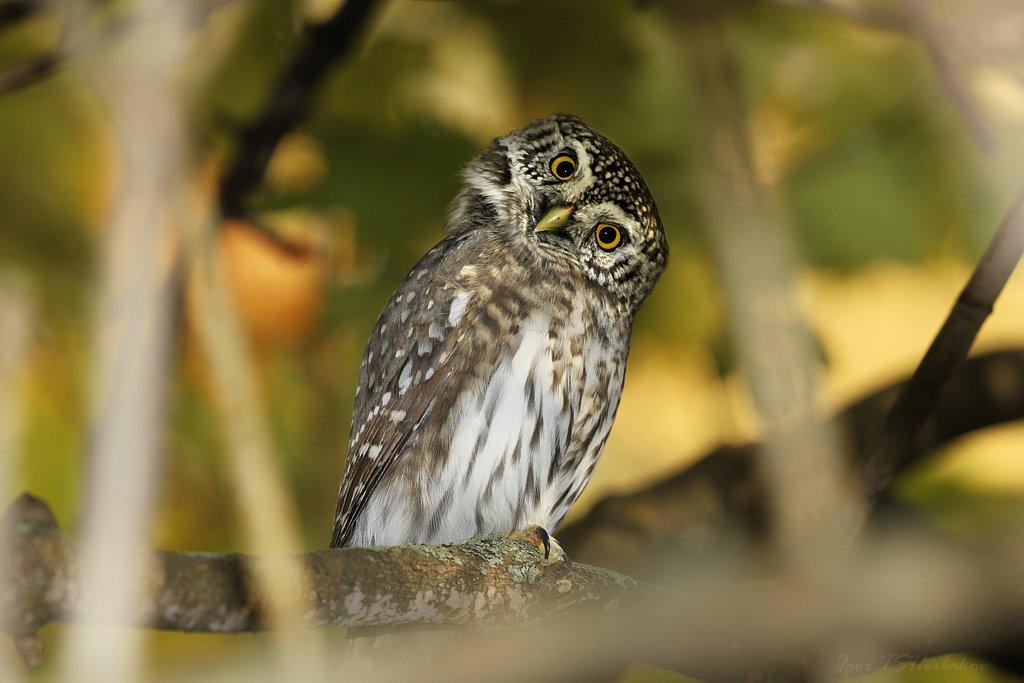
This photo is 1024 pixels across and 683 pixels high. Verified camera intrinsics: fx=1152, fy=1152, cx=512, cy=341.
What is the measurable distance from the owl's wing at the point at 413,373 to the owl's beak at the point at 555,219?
20cm

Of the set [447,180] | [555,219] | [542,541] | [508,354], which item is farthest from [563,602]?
[447,180]

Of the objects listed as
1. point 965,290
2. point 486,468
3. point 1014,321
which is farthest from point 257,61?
point 1014,321

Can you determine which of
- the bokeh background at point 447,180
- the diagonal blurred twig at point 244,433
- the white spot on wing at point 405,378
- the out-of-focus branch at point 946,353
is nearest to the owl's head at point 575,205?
the bokeh background at point 447,180

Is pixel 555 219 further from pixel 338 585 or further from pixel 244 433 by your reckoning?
pixel 244 433

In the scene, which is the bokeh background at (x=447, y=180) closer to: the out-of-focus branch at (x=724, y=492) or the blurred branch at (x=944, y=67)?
the out-of-focus branch at (x=724, y=492)

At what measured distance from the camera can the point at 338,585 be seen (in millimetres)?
1525

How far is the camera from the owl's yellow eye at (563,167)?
9.41 feet

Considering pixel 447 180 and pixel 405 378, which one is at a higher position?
pixel 447 180

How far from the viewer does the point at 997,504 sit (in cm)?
301

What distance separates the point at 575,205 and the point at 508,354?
1.63ft

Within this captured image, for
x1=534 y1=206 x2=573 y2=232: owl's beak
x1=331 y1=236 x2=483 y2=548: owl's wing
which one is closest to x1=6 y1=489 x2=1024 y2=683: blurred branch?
x1=331 y1=236 x2=483 y2=548: owl's wing

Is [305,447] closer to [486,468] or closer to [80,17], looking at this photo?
[486,468]

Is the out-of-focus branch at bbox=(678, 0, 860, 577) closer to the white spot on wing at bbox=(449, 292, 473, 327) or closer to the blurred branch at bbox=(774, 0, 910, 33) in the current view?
the blurred branch at bbox=(774, 0, 910, 33)

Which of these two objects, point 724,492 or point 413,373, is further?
point 724,492
